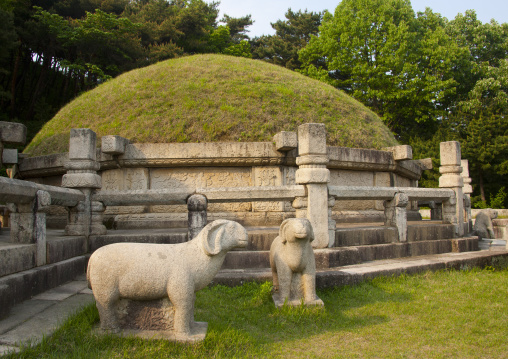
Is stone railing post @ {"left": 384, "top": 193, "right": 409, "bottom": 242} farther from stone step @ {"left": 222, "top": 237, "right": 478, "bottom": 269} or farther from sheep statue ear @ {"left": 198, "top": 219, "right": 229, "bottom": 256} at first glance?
sheep statue ear @ {"left": 198, "top": 219, "right": 229, "bottom": 256}

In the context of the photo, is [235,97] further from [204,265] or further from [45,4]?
[45,4]

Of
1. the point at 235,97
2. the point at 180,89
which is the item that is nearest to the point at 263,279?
the point at 235,97

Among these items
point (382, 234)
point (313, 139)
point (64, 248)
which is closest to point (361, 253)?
point (382, 234)

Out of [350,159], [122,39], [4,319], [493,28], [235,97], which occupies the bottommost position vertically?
[4,319]

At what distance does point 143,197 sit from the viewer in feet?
18.0

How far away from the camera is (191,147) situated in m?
7.38

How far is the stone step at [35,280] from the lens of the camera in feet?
11.5

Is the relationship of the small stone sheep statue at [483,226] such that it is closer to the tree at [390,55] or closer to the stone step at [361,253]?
the stone step at [361,253]

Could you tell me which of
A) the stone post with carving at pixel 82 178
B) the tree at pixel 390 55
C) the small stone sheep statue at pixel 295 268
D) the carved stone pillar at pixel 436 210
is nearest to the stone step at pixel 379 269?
the small stone sheep statue at pixel 295 268

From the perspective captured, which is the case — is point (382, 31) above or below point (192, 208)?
above

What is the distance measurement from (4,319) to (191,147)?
14.9 feet

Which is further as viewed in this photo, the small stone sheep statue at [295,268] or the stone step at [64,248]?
the stone step at [64,248]

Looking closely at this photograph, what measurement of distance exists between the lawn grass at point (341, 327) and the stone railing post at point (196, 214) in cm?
81

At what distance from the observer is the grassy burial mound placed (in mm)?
8219
